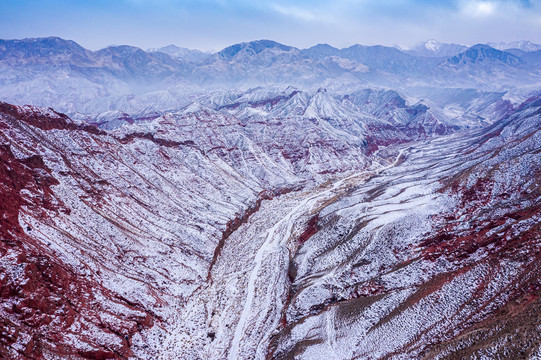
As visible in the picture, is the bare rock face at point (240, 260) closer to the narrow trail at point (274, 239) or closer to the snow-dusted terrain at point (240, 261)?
the snow-dusted terrain at point (240, 261)

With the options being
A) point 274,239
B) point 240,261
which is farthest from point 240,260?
point 274,239

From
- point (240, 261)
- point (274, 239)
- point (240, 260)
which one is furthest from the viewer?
point (274, 239)

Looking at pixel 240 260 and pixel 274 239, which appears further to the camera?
pixel 274 239

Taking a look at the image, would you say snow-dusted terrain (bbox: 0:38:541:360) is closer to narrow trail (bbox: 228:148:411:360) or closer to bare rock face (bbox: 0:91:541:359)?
bare rock face (bbox: 0:91:541:359)

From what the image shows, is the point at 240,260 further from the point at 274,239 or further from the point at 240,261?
the point at 274,239

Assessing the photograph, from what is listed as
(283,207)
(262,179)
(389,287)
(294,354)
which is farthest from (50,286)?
(262,179)

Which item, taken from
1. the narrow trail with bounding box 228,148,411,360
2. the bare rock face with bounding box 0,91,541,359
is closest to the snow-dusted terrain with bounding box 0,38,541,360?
the bare rock face with bounding box 0,91,541,359

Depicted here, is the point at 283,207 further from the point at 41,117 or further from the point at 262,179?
the point at 41,117

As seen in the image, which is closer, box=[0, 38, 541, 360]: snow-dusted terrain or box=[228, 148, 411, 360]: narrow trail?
box=[0, 38, 541, 360]: snow-dusted terrain

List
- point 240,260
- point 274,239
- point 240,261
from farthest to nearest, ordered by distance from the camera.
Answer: point 274,239 < point 240,260 < point 240,261
